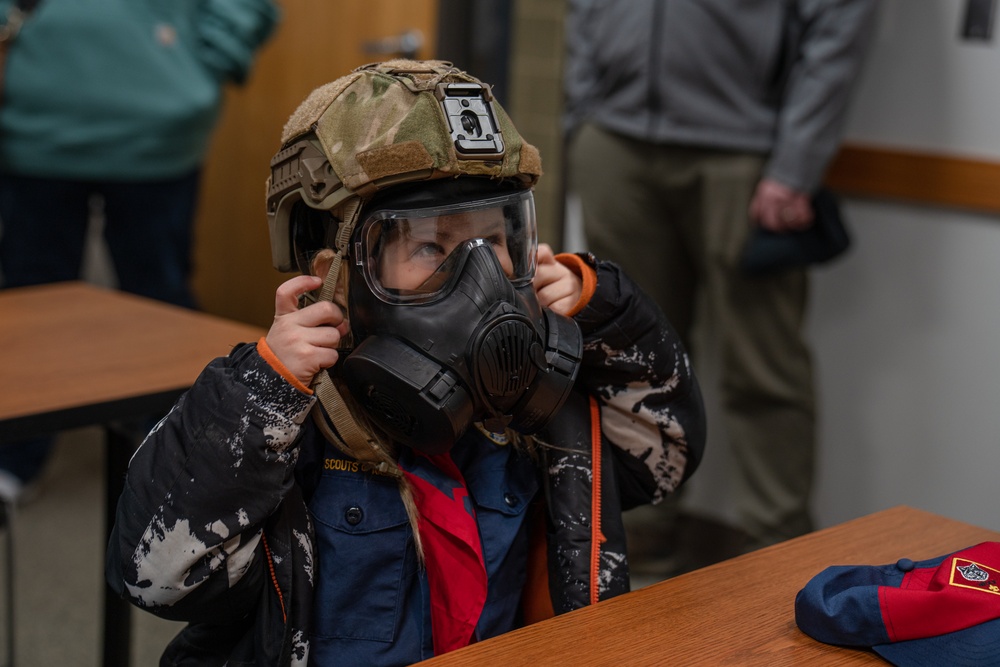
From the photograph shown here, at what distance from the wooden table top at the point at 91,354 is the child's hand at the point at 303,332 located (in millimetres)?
552

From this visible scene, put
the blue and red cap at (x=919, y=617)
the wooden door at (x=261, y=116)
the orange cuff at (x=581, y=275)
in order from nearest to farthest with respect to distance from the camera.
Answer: the blue and red cap at (x=919, y=617), the orange cuff at (x=581, y=275), the wooden door at (x=261, y=116)

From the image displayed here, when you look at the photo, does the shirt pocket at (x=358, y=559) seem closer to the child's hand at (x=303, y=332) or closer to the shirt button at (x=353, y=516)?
the shirt button at (x=353, y=516)

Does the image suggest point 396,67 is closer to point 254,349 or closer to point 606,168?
point 254,349

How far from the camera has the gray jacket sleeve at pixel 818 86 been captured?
7.97 ft

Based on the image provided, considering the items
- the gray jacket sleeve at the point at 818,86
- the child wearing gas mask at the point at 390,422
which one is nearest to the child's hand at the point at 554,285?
the child wearing gas mask at the point at 390,422

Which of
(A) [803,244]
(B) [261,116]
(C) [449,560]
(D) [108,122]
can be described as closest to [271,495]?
(C) [449,560]

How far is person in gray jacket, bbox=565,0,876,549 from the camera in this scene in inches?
97.3

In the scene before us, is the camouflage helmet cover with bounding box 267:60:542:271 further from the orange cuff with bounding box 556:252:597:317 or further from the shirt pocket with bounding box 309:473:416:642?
the shirt pocket with bounding box 309:473:416:642

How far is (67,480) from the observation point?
3396mm

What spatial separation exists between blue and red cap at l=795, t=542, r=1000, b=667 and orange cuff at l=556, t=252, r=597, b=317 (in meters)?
0.43

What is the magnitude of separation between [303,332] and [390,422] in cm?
13

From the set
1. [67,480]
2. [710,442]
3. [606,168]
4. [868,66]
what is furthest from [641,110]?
[67,480]

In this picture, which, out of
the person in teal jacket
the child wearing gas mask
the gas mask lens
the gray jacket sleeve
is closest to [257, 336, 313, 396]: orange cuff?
the child wearing gas mask

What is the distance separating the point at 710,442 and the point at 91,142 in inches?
74.4
